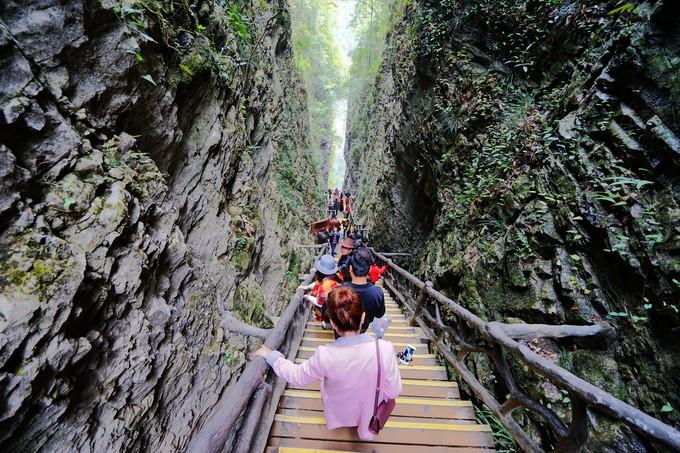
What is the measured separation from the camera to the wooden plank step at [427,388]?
3498 millimetres

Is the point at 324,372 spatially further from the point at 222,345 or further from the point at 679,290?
the point at 679,290

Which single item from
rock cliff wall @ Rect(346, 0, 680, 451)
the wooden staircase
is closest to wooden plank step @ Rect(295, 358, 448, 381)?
the wooden staircase

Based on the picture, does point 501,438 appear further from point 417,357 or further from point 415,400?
point 417,357

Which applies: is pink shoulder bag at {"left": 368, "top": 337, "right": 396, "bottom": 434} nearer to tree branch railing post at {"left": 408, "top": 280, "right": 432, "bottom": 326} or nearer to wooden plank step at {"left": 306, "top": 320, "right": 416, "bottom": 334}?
tree branch railing post at {"left": 408, "top": 280, "right": 432, "bottom": 326}

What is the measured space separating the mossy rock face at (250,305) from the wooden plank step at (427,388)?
5.57 ft

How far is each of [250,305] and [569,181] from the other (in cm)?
537

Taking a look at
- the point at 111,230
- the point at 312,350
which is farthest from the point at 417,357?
the point at 111,230

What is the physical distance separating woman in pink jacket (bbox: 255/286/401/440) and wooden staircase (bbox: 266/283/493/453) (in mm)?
794

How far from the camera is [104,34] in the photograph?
8.95 ft

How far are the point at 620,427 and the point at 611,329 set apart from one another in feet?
3.03

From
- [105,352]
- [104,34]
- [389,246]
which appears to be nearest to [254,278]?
[105,352]

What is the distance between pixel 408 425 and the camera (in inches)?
110

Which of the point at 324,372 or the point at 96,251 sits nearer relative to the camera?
the point at 324,372

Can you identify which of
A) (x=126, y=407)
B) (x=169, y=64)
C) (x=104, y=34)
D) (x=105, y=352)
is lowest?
(x=126, y=407)
